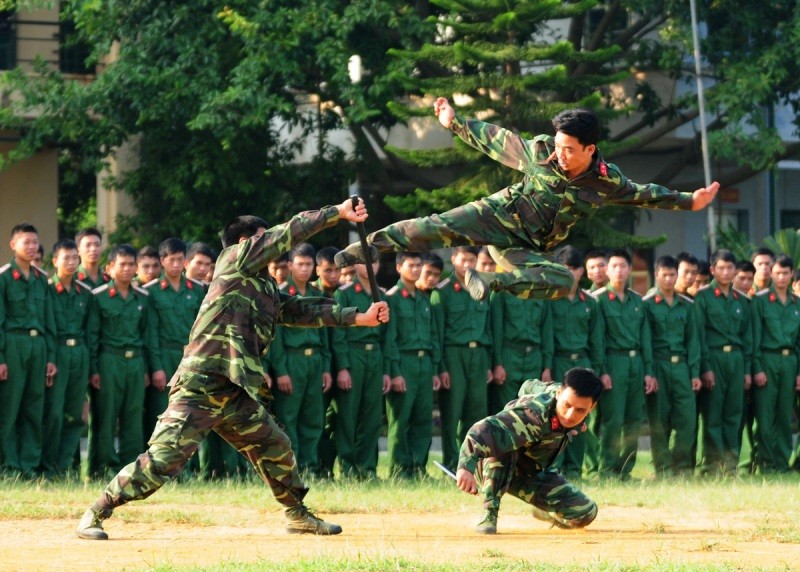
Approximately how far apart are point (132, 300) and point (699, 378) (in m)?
5.42

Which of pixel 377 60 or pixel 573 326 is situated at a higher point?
pixel 377 60

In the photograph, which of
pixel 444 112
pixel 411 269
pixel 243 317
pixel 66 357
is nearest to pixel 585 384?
pixel 444 112

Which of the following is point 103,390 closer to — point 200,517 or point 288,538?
point 200,517

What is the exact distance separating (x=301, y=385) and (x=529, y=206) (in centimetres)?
425

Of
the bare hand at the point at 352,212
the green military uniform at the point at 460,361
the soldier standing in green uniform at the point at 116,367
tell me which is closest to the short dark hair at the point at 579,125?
the bare hand at the point at 352,212

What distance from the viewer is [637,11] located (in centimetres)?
1900

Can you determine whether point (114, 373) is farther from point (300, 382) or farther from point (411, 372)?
point (411, 372)

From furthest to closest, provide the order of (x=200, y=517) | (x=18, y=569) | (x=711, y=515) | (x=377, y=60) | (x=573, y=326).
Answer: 1. (x=377, y=60)
2. (x=573, y=326)
3. (x=711, y=515)
4. (x=200, y=517)
5. (x=18, y=569)

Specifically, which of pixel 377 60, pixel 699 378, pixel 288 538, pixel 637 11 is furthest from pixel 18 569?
pixel 637 11

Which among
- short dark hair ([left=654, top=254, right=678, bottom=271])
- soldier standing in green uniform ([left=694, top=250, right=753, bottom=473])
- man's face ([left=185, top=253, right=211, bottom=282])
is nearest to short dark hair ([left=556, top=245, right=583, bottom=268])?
short dark hair ([left=654, top=254, right=678, bottom=271])

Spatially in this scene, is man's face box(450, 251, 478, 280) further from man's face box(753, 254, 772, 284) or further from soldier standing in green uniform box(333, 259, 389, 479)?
man's face box(753, 254, 772, 284)

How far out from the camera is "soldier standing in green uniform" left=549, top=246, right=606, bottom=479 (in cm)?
1377

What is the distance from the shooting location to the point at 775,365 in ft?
48.8

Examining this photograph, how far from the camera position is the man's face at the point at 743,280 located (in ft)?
49.3
